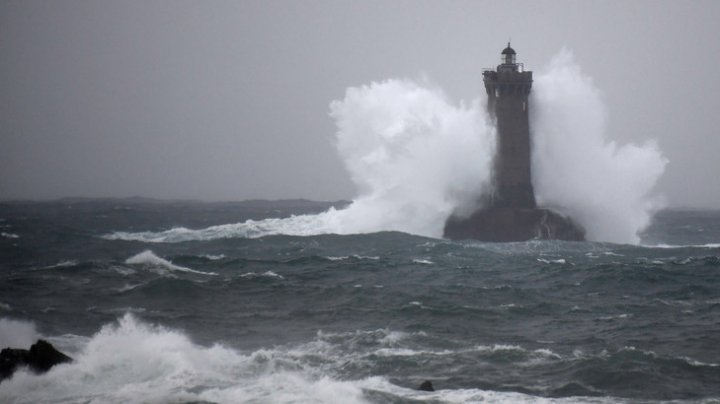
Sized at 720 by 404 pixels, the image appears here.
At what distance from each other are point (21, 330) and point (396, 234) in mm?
27299

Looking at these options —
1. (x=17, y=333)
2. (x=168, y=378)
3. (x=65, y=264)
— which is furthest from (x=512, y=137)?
(x=168, y=378)

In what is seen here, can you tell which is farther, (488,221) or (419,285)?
(488,221)

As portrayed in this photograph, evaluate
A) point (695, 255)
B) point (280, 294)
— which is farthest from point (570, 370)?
point (695, 255)

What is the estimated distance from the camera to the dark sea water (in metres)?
15.9

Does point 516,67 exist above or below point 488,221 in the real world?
above

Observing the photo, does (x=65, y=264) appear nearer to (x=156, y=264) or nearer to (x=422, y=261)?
(x=156, y=264)

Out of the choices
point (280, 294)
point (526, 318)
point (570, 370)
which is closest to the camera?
point (570, 370)

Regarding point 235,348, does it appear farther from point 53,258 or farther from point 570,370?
point 53,258

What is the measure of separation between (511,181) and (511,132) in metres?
2.65

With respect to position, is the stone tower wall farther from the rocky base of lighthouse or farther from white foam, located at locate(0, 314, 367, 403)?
white foam, located at locate(0, 314, 367, 403)

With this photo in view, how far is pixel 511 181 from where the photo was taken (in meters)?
45.8

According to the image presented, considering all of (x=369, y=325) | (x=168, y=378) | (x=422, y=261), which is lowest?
(x=168, y=378)

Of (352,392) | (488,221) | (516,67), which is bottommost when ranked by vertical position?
(352,392)

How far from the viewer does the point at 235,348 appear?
19.3 meters
